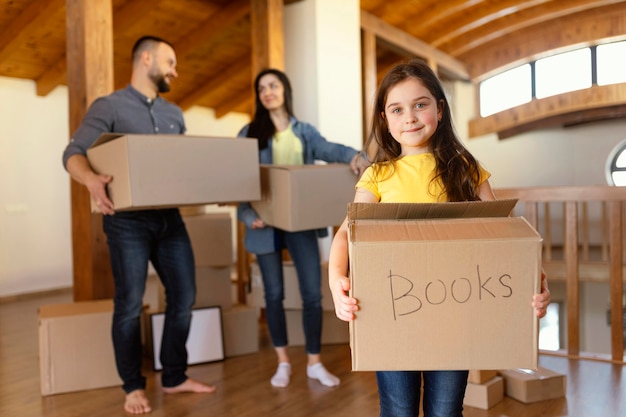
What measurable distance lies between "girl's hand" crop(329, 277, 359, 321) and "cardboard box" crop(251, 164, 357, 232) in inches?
40.0

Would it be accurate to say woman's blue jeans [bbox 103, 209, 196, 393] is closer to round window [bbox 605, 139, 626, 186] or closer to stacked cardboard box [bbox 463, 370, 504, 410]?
stacked cardboard box [bbox 463, 370, 504, 410]

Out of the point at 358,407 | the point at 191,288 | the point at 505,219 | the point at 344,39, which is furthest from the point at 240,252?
the point at 505,219

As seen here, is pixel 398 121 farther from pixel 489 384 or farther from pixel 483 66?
pixel 483 66

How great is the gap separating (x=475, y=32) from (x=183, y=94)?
11.0 ft

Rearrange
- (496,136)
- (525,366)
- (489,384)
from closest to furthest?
(525,366)
(489,384)
(496,136)

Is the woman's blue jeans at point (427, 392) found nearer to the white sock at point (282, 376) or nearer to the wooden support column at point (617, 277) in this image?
the white sock at point (282, 376)

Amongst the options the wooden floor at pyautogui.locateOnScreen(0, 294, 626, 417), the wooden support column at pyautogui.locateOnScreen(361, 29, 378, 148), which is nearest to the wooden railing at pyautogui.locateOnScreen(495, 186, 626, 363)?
the wooden floor at pyautogui.locateOnScreen(0, 294, 626, 417)

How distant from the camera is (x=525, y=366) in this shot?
1.01 m

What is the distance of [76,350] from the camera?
2467 mm

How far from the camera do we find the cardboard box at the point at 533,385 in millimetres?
2199

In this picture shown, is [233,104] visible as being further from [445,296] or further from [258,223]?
[445,296]

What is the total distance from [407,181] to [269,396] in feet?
4.51

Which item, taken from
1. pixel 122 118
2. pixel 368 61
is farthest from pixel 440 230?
pixel 368 61

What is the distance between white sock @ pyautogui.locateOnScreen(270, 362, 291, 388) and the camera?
248cm
